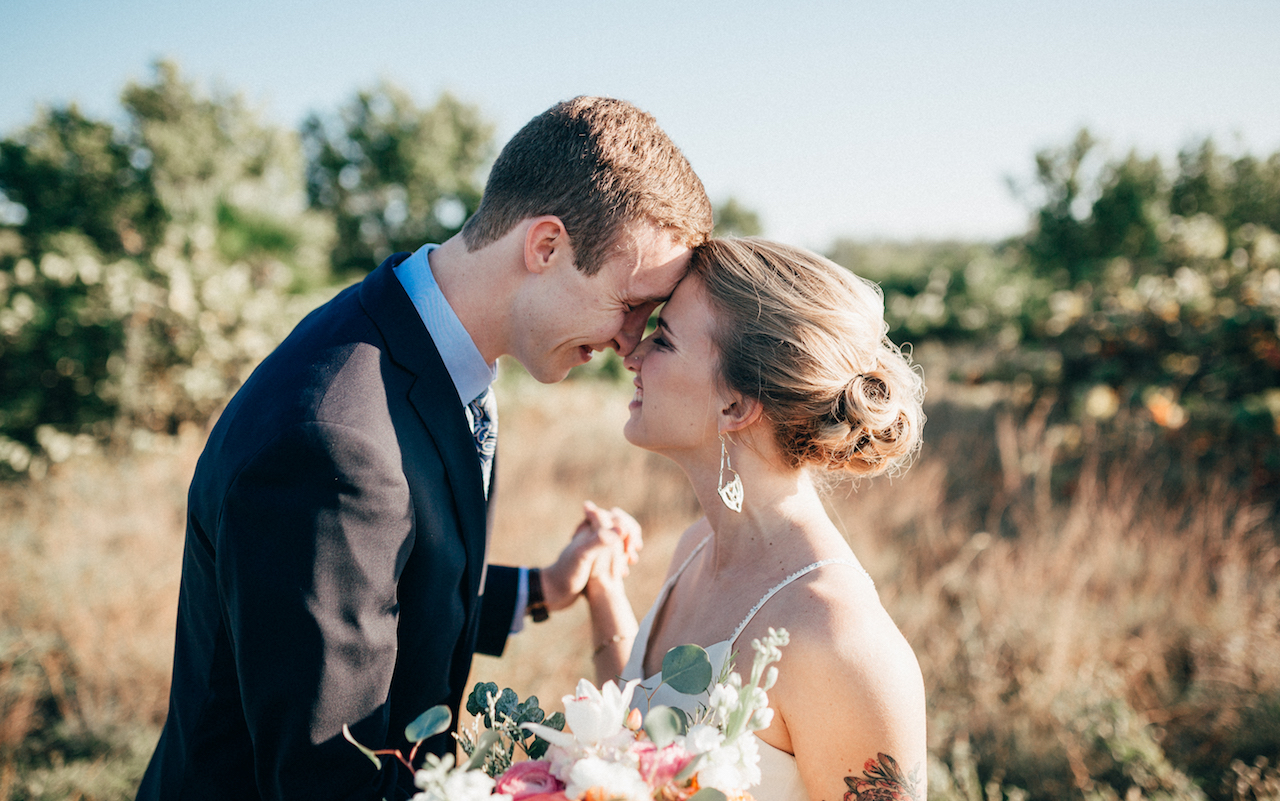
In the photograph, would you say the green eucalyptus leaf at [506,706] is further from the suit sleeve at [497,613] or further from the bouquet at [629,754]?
the suit sleeve at [497,613]

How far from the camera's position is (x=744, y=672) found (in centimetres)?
188

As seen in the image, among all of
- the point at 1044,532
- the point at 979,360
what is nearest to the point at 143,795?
the point at 1044,532

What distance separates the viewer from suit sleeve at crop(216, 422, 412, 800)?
135cm

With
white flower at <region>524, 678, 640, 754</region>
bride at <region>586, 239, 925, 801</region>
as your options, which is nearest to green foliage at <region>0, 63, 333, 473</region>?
bride at <region>586, 239, 925, 801</region>

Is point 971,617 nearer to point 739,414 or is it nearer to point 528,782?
point 739,414

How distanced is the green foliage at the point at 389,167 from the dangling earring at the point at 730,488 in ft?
52.8

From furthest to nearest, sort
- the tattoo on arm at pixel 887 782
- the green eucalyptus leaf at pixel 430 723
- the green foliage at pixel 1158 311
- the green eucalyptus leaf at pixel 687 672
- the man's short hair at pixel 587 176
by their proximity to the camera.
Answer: the green foliage at pixel 1158 311, the man's short hair at pixel 587 176, the tattoo on arm at pixel 887 782, the green eucalyptus leaf at pixel 687 672, the green eucalyptus leaf at pixel 430 723

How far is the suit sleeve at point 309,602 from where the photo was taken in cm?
135

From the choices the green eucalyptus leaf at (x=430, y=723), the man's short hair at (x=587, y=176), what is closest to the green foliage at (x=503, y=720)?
the green eucalyptus leaf at (x=430, y=723)

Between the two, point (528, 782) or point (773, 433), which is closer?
point (528, 782)

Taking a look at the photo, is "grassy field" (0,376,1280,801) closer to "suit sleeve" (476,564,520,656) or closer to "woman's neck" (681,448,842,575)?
"woman's neck" (681,448,842,575)

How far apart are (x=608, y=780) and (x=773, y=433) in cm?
146

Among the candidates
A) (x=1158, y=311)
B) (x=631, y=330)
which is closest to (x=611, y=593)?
(x=631, y=330)

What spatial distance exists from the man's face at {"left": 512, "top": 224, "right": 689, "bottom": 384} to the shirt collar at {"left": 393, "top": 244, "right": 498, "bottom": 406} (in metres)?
0.16
